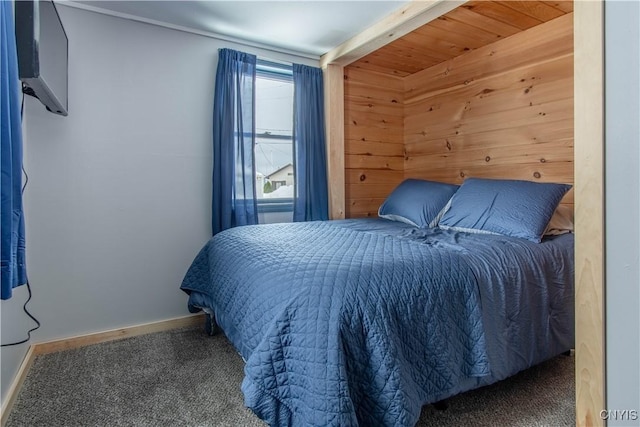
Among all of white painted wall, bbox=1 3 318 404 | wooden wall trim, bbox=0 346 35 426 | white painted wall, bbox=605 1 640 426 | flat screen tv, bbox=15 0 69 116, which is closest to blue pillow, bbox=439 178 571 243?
white painted wall, bbox=605 1 640 426

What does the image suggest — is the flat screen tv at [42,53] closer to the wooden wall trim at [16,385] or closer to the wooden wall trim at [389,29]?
the wooden wall trim at [16,385]

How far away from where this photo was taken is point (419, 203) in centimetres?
256

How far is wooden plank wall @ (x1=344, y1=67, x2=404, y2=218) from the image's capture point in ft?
10.8

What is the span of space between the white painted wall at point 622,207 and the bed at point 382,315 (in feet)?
1.46

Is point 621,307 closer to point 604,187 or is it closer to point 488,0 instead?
point 604,187

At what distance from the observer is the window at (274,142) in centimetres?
290

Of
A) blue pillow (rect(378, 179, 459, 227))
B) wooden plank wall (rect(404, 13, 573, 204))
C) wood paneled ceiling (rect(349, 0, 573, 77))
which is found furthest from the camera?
blue pillow (rect(378, 179, 459, 227))

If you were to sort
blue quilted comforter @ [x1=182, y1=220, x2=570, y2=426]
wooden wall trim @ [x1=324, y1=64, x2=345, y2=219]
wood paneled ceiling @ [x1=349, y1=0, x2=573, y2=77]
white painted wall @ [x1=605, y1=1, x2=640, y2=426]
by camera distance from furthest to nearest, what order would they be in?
wooden wall trim @ [x1=324, y1=64, x2=345, y2=219]
wood paneled ceiling @ [x1=349, y1=0, x2=573, y2=77]
blue quilted comforter @ [x1=182, y1=220, x2=570, y2=426]
white painted wall @ [x1=605, y1=1, x2=640, y2=426]

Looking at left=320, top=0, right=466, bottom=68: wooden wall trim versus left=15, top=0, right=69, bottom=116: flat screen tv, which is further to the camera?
left=320, top=0, right=466, bottom=68: wooden wall trim

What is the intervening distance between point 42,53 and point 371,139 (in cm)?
256

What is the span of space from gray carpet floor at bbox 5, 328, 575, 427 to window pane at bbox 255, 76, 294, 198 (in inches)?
55.2

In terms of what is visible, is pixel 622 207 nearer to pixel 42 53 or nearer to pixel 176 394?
pixel 176 394

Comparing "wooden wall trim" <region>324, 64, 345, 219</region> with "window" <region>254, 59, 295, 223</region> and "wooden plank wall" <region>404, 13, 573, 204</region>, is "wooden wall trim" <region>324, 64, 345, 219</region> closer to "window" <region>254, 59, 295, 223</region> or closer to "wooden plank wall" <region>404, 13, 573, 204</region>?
"window" <region>254, 59, 295, 223</region>

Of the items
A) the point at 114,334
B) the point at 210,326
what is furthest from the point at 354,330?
the point at 114,334
